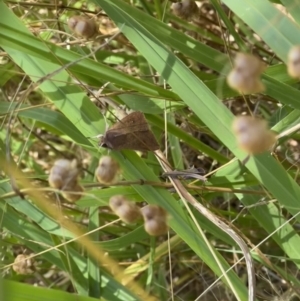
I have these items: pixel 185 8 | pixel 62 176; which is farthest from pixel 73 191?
pixel 185 8

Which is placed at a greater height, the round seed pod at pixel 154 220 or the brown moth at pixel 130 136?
the round seed pod at pixel 154 220

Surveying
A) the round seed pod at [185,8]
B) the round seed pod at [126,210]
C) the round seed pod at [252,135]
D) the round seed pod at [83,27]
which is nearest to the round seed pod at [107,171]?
the round seed pod at [126,210]

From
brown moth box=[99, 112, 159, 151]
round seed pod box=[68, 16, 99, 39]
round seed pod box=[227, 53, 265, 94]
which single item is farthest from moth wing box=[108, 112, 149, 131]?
round seed pod box=[227, 53, 265, 94]

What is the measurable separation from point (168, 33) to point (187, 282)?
640 millimetres

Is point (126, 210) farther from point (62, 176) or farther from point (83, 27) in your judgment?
point (83, 27)

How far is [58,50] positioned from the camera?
71 cm

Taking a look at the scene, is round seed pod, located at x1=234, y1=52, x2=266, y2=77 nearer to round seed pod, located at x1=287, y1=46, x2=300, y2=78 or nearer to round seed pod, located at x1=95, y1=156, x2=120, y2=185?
round seed pod, located at x1=287, y1=46, x2=300, y2=78

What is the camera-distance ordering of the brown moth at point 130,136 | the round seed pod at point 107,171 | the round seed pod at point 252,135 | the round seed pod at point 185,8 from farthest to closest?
the round seed pod at point 185,8 → the brown moth at point 130,136 → the round seed pod at point 107,171 → the round seed pod at point 252,135

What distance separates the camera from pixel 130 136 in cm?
69

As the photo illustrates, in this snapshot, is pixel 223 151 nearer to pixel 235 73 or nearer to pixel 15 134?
pixel 15 134

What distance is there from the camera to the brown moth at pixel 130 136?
2.25 feet

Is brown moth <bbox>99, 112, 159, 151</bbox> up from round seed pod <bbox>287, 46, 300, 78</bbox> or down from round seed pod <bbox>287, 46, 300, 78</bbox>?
down

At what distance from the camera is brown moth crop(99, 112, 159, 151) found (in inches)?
27.0

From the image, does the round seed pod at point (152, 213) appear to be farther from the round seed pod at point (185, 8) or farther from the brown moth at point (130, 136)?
the round seed pod at point (185, 8)
